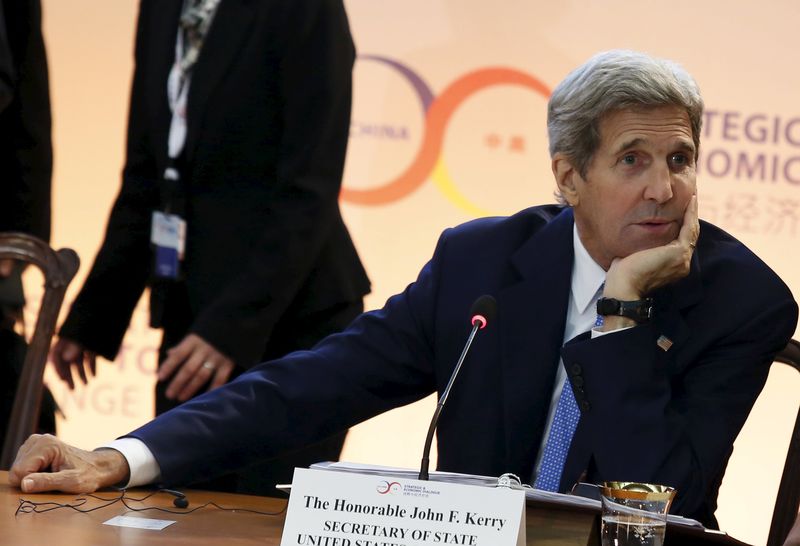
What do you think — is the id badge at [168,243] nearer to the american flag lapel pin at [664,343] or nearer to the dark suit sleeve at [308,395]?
the dark suit sleeve at [308,395]

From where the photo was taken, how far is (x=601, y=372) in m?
2.19

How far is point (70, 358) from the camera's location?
3551 millimetres

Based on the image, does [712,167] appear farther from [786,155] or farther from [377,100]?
[377,100]

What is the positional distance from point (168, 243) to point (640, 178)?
1542 mm

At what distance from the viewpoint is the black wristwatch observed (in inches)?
88.4

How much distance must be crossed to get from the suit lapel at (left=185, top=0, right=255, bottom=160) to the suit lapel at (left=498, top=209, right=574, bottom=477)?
4.04 feet

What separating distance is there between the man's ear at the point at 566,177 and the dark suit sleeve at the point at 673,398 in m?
0.33

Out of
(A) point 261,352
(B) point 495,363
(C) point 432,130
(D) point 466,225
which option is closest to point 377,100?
(C) point 432,130

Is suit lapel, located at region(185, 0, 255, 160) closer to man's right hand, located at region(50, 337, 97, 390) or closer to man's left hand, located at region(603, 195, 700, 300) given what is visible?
man's right hand, located at region(50, 337, 97, 390)

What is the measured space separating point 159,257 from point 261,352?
434 millimetres

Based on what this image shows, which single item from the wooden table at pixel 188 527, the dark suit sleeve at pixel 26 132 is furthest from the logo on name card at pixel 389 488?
the dark suit sleeve at pixel 26 132

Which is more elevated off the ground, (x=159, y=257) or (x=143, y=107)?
(x=143, y=107)

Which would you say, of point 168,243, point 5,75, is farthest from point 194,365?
point 5,75

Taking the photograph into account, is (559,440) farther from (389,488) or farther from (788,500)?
(389,488)
